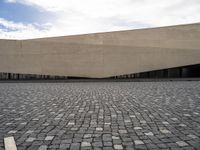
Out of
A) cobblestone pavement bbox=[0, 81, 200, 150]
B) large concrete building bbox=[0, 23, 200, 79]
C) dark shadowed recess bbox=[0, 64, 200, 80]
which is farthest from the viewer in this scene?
dark shadowed recess bbox=[0, 64, 200, 80]

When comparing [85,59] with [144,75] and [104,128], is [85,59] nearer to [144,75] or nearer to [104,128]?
[144,75]

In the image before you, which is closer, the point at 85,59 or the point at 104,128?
the point at 104,128

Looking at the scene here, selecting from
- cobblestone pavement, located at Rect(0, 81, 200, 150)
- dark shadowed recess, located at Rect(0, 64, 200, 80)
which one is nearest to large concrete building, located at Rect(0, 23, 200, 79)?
dark shadowed recess, located at Rect(0, 64, 200, 80)

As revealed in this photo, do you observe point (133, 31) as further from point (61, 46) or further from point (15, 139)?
point (15, 139)

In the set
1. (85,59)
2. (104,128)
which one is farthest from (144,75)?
(104,128)

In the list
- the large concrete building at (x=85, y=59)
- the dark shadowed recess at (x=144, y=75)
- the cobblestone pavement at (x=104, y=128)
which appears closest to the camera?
the cobblestone pavement at (x=104, y=128)

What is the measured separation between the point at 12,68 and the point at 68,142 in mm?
19685

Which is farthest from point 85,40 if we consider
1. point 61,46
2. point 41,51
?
point 41,51

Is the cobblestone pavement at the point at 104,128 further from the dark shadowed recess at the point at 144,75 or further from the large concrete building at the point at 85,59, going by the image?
the dark shadowed recess at the point at 144,75

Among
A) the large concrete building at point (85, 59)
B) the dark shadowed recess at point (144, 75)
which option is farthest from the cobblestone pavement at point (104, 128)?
the dark shadowed recess at point (144, 75)

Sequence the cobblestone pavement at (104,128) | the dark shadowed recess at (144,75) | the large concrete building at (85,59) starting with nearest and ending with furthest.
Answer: the cobblestone pavement at (104,128) → the large concrete building at (85,59) → the dark shadowed recess at (144,75)

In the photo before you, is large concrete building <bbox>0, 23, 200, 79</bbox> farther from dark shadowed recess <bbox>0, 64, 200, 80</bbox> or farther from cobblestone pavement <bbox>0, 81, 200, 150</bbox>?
cobblestone pavement <bbox>0, 81, 200, 150</bbox>

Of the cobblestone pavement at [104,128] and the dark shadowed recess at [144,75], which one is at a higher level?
the dark shadowed recess at [144,75]

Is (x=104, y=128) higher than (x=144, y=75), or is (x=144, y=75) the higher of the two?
(x=144, y=75)
